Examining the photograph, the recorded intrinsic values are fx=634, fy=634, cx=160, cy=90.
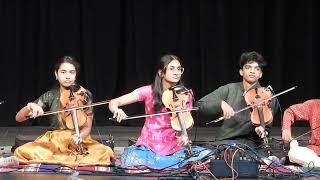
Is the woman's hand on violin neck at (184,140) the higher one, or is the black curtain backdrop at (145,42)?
the black curtain backdrop at (145,42)

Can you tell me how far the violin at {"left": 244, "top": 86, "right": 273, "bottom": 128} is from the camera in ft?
14.7

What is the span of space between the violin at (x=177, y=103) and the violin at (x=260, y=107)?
1.50 ft

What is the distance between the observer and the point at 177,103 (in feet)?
14.4

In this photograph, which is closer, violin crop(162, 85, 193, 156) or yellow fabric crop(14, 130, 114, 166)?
violin crop(162, 85, 193, 156)

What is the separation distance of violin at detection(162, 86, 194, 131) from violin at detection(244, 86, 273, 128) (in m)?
0.46

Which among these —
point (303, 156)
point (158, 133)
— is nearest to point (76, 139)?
point (158, 133)

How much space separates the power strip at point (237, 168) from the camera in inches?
153

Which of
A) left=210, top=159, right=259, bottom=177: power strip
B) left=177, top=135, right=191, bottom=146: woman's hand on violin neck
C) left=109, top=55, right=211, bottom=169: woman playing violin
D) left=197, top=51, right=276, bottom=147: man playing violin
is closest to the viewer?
left=210, top=159, right=259, bottom=177: power strip

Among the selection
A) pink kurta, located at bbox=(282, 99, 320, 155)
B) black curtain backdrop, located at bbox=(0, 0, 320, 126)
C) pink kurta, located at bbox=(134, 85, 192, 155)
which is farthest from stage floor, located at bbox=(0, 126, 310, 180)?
pink kurta, located at bbox=(134, 85, 192, 155)

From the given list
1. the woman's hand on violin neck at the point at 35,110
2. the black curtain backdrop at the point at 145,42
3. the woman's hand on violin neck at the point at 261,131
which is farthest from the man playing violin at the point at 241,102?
the black curtain backdrop at the point at 145,42

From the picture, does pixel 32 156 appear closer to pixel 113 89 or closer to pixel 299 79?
pixel 113 89

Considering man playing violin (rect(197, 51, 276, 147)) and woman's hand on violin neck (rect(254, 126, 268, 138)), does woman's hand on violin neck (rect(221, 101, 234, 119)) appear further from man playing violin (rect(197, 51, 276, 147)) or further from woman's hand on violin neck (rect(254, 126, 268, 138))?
woman's hand on violin neck (rect(254, 126, 268, 138))

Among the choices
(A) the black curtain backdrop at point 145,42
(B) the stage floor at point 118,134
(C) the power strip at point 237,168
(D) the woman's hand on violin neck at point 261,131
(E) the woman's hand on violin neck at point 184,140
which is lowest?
(C) the power strip at point 237,168

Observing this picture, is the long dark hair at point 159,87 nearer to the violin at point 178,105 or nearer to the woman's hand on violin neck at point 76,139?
the violin at point 178,105
